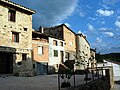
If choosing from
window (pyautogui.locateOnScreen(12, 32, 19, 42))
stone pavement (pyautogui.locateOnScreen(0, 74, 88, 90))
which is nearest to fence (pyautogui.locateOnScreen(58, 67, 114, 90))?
stone pavement (pyautogui.locateOnScreen(0, 74, 88, 90))

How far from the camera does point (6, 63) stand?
106 feet

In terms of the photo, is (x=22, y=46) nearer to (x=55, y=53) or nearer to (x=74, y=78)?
(x=55, y=53)

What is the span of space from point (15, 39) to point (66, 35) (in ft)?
69.7

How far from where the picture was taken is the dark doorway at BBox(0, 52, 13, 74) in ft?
103

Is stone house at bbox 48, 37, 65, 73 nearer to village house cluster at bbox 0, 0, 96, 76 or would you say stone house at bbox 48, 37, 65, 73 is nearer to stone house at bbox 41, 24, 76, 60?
village house cluster at bbox 0, 0, 96, 76

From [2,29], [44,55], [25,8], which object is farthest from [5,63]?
[44,55]

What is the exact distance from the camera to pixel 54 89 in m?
14.2

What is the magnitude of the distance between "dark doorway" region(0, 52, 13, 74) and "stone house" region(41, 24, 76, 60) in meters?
20.7

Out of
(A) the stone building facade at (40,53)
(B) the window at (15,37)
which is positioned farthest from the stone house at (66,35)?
(B) the window at (15,37)

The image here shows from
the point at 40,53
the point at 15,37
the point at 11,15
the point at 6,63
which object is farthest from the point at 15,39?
the point at 40,53

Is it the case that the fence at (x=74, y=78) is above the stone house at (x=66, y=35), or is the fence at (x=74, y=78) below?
below

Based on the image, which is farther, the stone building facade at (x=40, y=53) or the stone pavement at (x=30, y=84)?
the stone building facade at (x=40, y=53)

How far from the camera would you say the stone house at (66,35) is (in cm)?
5197

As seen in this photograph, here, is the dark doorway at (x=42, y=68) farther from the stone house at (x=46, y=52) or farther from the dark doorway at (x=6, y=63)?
the dark doorway at (x=6, y=63)
